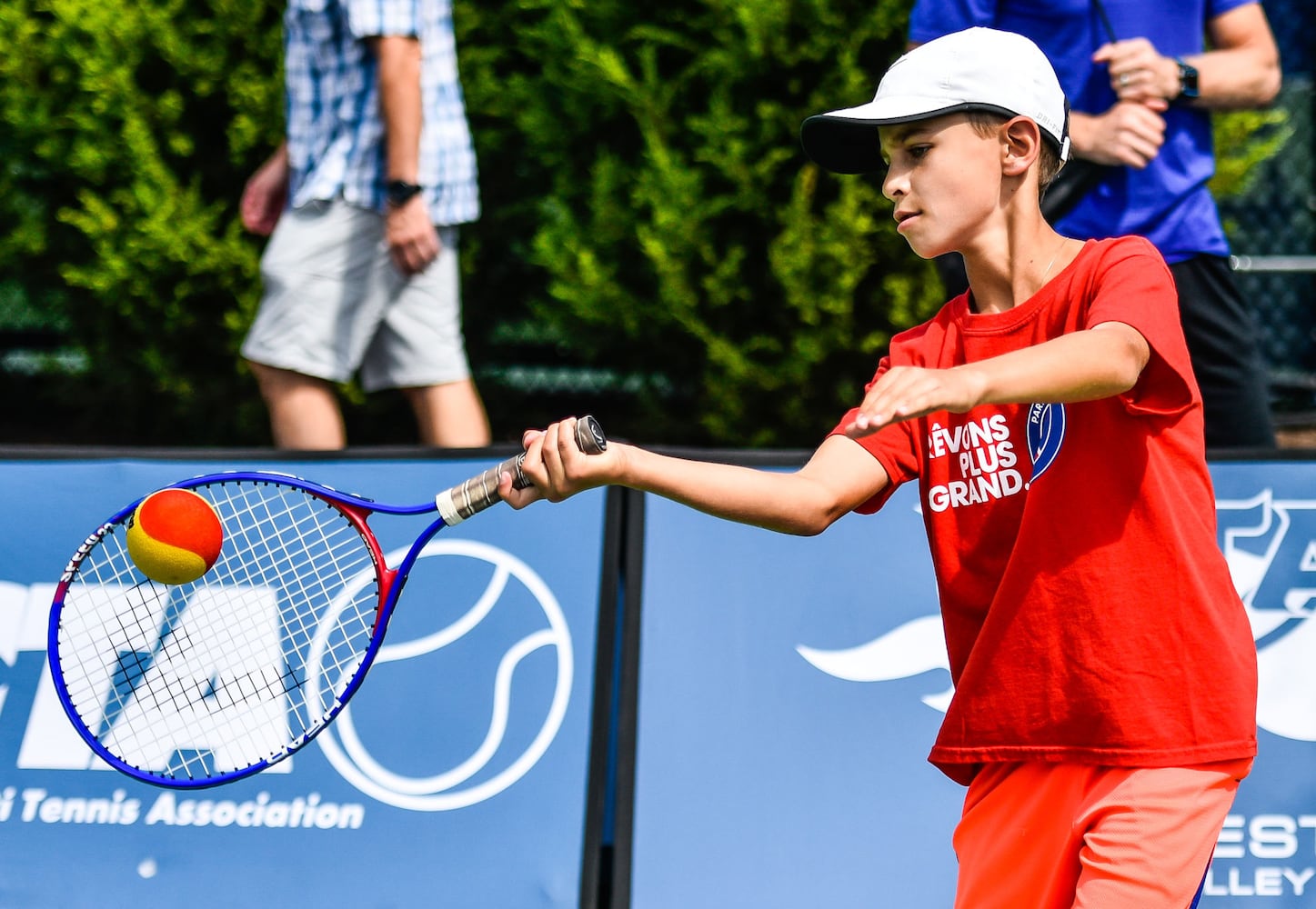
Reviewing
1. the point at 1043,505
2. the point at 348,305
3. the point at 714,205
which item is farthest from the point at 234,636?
the point at 714,205

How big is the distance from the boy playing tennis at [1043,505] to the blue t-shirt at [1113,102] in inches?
43.0

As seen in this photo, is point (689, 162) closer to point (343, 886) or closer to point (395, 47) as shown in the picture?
point (395, 47)

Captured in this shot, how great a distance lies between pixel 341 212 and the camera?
4.56 metres

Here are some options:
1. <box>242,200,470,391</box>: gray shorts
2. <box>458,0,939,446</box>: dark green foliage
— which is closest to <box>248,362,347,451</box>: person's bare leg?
<box>242,200,470,391</box>: gray shorts

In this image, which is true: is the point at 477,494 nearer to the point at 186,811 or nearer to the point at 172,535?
the point at 172,535

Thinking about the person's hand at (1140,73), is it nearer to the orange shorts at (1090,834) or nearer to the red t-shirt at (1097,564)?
the red t-shirt at (1097,564)

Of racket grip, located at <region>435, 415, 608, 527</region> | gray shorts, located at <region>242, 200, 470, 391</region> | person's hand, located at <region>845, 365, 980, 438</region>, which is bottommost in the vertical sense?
racket grip, located at <region>435, 415, 608, 527</region>

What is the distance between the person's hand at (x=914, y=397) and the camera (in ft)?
6.35

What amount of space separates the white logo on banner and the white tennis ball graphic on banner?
59cm

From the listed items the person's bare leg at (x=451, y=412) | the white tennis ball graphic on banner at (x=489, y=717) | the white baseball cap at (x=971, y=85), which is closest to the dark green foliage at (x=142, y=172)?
the person's bare leg at (x=451, y=412)

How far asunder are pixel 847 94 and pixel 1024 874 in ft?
12.0

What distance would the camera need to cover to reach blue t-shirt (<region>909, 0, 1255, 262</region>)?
11.5 ft

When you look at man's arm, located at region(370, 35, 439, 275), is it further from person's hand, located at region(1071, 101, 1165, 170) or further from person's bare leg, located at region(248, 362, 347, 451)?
person's hand, located at region(1071, 101, 1165, 170)

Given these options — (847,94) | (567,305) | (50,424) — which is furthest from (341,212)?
(50,424)
